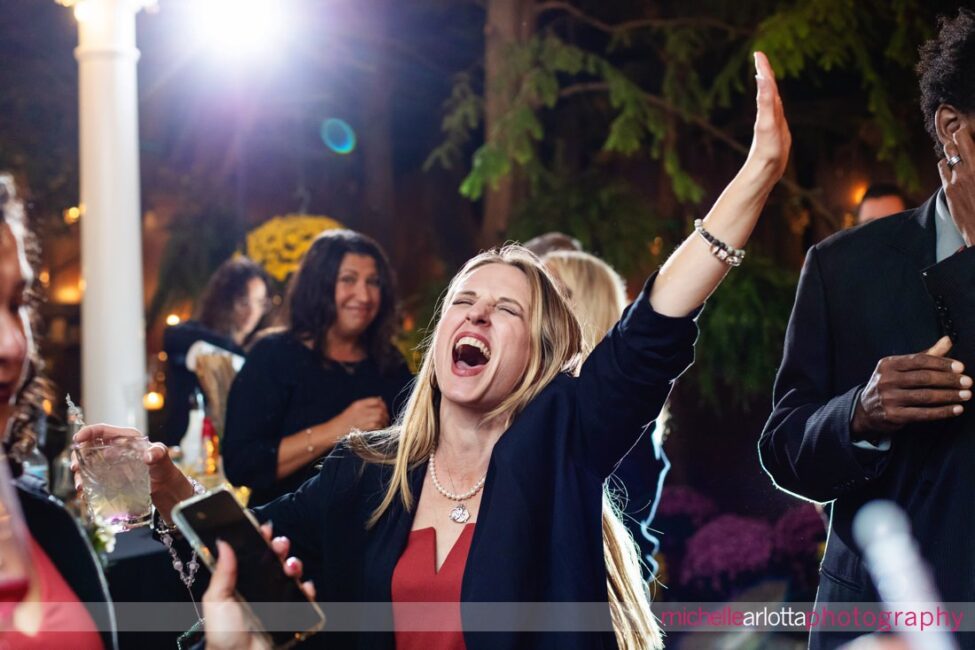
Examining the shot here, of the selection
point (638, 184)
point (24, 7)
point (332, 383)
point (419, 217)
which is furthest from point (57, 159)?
point (332, 383)

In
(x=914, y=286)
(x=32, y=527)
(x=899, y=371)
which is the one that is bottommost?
(x=32, y=527)

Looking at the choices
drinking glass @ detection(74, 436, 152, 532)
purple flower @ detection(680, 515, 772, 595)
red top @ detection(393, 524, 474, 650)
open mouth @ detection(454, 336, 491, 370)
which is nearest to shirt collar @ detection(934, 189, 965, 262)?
open mouth @ detection(454, 336, 491, 370)

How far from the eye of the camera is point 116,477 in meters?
1.68

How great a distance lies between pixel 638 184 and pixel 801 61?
4.58ft

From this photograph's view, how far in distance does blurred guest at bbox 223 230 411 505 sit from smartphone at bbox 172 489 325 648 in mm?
1779

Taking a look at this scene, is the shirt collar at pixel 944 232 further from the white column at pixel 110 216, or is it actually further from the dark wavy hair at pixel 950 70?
the white column at pixel 110 216

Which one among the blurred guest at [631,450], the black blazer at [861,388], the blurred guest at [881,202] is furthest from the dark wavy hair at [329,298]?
the black blazer at [861,388]

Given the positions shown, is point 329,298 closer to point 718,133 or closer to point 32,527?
point 32,527

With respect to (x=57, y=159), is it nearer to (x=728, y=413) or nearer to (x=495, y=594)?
(x=728, y=413)

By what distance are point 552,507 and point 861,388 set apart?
512mm

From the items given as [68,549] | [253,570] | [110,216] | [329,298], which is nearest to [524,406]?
[253,570]

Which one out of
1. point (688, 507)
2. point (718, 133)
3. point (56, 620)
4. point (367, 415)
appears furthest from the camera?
point (718, 133)

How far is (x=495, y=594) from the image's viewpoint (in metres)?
1.65

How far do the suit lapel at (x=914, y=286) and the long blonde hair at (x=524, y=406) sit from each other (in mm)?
540
